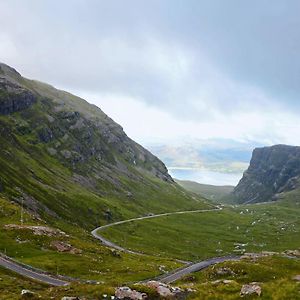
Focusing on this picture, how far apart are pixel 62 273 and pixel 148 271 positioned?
2387 cm

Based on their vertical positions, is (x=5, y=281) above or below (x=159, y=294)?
below

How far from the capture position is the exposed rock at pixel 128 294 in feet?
140

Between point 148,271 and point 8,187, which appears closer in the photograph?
point 148,271

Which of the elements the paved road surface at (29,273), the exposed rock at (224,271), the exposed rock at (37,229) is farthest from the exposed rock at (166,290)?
the exposed rock at (37,229)

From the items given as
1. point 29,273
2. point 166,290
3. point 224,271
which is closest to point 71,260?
point 29,273

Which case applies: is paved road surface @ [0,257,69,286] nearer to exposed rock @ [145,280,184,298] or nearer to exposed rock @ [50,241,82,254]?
exposed rock @ [50,241,82,254]

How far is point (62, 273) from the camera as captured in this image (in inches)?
3748

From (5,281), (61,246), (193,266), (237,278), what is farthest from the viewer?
(61,246)

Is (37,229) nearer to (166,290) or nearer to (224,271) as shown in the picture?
(224,271)

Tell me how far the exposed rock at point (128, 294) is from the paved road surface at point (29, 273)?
37241 mm

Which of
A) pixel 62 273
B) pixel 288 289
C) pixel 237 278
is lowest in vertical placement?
pixel 62 273

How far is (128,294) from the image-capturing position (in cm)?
4303

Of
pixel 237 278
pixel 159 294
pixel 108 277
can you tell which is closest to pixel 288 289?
pixel 159 294

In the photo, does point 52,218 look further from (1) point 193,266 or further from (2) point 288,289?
(2) point 288,289
